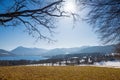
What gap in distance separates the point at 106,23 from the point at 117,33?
503 millimetres

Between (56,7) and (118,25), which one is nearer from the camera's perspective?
(118,25)

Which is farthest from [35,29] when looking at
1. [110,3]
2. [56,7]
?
[110,3]

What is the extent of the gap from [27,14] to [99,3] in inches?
103

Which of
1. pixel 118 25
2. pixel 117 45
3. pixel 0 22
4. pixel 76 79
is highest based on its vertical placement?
pixel 0 22

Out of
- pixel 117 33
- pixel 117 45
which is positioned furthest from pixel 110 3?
pixel 117 45

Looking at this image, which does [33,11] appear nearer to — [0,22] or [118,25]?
[0,22]

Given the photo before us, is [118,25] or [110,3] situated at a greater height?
[110,3]

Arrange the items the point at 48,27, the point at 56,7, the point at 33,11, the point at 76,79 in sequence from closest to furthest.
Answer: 1. the point at 33,11
2. the point at 56,7
3. the point at 48,27
4. the point at 76,79

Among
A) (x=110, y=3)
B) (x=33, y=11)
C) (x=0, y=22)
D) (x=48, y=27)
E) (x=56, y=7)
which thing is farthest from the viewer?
(x=48, y=27)

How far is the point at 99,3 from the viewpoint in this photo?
6.47 m

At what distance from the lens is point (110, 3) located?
20.2 feet

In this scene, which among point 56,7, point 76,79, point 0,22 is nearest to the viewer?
point 0,22

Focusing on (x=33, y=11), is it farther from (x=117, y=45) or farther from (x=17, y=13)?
(x=117, y=45)

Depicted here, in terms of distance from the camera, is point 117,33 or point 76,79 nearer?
point 117,33
